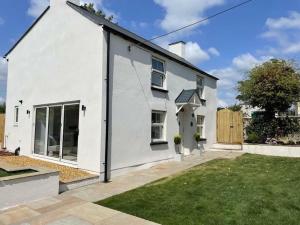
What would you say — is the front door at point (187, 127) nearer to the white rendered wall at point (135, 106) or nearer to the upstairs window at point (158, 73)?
the white rendered wall at point (135, 106)

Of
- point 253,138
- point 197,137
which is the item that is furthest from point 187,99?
point 253,138

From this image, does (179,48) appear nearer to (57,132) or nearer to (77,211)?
(57,132)

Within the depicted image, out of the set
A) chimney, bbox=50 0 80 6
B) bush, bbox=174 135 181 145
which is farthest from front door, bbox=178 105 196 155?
chimney, bbox=50 0 80 6

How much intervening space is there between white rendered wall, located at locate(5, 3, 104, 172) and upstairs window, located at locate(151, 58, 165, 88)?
352 centimetres

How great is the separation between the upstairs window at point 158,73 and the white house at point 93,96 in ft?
0.16

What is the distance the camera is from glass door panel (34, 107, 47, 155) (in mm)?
13484

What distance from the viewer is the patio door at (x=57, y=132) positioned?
38.7ft

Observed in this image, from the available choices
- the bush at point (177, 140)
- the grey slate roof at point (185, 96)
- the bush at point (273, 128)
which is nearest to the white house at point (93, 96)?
the grey slate roof at point (185, 96)

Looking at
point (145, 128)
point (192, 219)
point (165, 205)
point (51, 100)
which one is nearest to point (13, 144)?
point (51, 100)

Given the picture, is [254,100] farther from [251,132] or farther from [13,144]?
[13,144]

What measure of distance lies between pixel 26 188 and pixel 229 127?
15.0 metres

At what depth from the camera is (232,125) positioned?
19.5 meters

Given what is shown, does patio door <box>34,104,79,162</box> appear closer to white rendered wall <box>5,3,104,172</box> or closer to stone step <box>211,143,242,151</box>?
white rendered wall <box>5,3,104,172</box>

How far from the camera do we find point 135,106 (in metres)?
12.1
